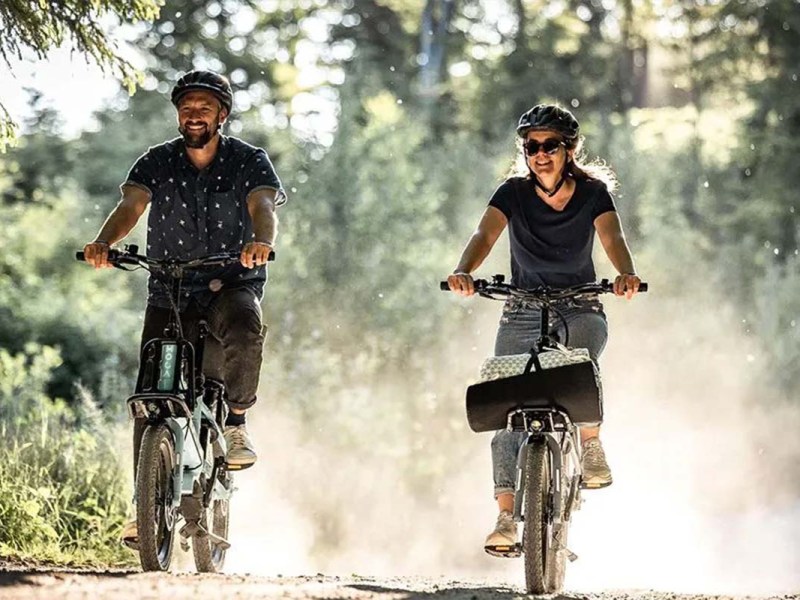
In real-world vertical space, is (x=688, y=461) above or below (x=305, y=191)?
below

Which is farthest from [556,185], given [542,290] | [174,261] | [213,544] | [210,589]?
[210,589]

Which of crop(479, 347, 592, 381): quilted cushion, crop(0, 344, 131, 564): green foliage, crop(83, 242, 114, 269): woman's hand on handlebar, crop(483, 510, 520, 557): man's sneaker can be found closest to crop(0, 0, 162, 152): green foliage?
crop(83, 242, 114, 269): woman's hand on handlebar

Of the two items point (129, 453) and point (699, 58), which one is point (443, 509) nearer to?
point (129, 453)

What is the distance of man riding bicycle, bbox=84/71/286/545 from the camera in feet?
22.7

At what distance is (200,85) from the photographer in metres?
6.88

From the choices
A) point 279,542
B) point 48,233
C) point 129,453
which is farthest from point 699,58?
point 129,453

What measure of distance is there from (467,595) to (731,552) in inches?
466

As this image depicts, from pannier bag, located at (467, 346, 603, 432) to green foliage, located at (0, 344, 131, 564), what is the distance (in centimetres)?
284

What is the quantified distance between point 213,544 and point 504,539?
153cm

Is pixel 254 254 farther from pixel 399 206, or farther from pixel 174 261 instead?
pixel 399 206

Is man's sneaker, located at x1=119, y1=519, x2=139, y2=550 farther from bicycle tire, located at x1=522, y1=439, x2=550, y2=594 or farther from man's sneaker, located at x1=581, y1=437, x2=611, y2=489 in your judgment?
man's sneaker, located at x1=581, y1=437, x2=611, y2=489

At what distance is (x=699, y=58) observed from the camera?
30.5m

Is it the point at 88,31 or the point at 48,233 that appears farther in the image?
the point at 48,233

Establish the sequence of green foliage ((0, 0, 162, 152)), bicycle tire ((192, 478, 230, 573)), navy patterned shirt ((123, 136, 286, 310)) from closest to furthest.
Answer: navy patterned shirt ((123, 136, 286, 310)) → bicycle tire ((192, 478, 230, 573)) → green foliage ((0, 0, 162, 152))
